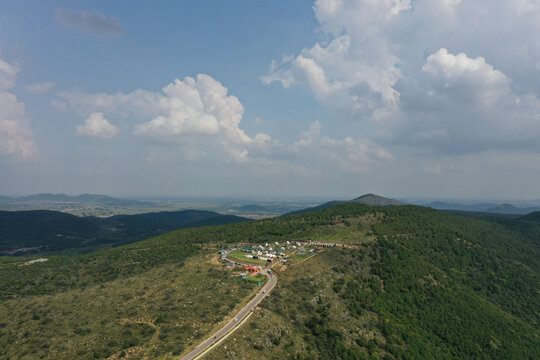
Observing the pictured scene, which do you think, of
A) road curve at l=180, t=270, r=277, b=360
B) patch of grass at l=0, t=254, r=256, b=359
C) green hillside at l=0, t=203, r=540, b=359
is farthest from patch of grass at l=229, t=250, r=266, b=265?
road curve at l=180, t=270, r=277, b=360

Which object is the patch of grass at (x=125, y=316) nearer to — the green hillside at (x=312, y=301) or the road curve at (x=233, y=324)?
the green hillside at (x=312, y=301)

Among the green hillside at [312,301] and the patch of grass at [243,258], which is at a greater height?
the patch of grass at [243,258]

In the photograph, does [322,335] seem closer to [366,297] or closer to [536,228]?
[366,297]

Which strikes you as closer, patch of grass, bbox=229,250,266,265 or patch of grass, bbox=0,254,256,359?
patch of grass, bbox=0,254,256,359

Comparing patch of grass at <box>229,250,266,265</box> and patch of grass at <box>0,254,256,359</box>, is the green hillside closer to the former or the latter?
patch of grass at <box>0,254,256,359</box>

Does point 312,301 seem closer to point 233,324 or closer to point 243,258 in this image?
point 233,324

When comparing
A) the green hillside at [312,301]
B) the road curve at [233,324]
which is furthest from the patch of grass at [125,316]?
the road curve at [233,324]

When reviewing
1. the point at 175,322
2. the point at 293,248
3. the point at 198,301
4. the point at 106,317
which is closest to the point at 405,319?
the point at 293,248
